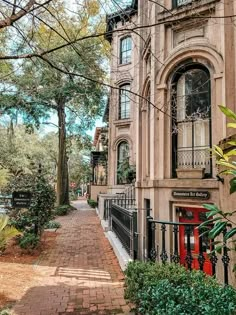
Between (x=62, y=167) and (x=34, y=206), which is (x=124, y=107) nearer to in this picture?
(x=62, y=167)

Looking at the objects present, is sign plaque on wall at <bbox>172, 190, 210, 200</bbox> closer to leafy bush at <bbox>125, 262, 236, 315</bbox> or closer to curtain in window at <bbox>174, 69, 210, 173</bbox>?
curtain in window at <bbox>174, 69, 210, 173</bbox>

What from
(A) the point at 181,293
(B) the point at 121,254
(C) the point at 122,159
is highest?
(C) the point at 122,159

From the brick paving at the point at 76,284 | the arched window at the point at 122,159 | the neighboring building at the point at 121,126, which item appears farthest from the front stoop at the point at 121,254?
the neighboring building at the point at 121,126

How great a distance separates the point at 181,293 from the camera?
2615mm

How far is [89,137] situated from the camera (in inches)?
966

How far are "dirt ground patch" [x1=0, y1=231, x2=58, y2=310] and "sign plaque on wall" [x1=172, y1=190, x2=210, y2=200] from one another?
368cm

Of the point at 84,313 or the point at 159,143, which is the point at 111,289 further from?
the point at 159,143

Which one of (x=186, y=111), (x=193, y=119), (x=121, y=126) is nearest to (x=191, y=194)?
(x=193, y=119)

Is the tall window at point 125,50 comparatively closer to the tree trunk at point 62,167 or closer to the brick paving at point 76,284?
the tree trunk at point 62,167

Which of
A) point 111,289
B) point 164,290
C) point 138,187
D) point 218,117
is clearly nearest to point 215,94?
point 218,117

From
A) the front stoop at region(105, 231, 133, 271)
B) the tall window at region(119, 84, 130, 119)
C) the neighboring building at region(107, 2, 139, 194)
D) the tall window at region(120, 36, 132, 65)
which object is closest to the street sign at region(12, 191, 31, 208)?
the front stoop at region(105, 231, 133, 271)

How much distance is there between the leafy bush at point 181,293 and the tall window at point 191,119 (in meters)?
4.16

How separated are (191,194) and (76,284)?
3.22 meters

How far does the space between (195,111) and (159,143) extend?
122 centimetres
